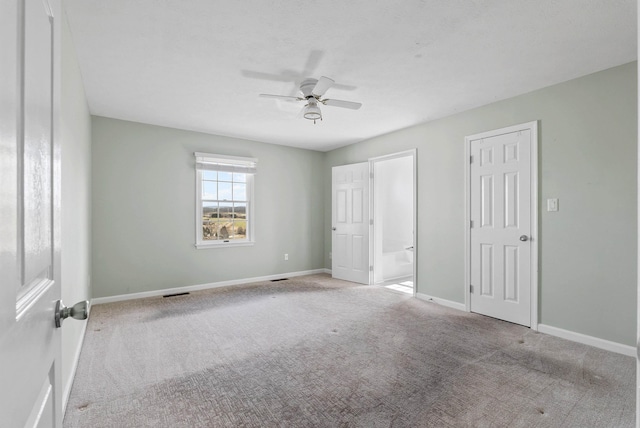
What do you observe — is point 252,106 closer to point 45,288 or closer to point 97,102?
point 97,102

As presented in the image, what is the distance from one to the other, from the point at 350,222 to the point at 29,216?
525 centimetres

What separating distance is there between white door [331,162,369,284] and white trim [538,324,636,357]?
2656 mm

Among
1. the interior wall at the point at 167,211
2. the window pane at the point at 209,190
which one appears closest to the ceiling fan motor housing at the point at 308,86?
the interior wall at the point at 167,211

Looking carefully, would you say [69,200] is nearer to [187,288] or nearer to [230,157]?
[187,288]

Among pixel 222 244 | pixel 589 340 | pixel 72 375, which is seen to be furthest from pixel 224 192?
pixel 589 340

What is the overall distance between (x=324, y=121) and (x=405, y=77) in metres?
1.57

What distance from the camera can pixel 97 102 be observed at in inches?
148

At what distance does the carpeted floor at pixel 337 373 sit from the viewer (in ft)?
6.43

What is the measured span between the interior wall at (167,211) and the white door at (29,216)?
4.04 m

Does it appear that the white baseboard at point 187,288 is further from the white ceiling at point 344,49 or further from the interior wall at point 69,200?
the white ceiling at point 344,49

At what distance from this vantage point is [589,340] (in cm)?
297

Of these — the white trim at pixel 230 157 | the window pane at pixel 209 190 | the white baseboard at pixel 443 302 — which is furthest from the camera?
the window pane at pixel 209 190

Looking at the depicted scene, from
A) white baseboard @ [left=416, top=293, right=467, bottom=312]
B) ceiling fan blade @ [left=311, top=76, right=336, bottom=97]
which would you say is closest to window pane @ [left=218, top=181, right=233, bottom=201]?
ceiling fan blade @ [left=311, top=76, right=336, bottom=97]

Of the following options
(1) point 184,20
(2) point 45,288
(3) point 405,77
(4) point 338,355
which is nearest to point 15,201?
(2) point 45,288
